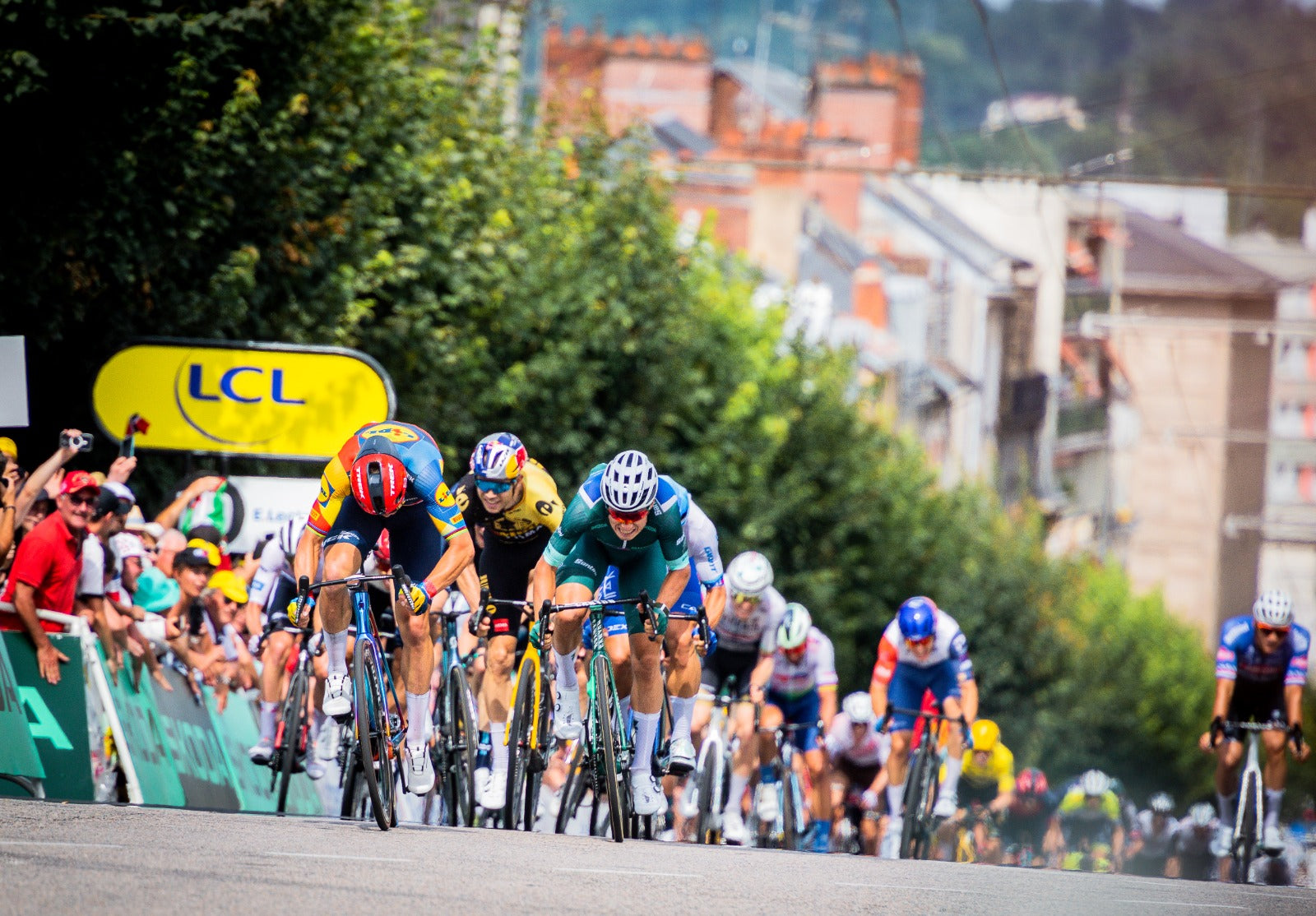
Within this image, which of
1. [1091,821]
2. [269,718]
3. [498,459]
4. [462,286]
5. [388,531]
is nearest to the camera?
[388,531]

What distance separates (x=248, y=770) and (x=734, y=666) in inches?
145

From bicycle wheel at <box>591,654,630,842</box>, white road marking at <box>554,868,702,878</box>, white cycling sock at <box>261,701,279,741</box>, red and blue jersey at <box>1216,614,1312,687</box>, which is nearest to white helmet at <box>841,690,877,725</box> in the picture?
red and blue jersey at <box>1216,614,1312,687</box>

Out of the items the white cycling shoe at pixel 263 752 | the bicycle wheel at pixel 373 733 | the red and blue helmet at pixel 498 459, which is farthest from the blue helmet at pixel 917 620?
the bicycle wheel at pixel 373 733

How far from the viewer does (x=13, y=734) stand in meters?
11.4

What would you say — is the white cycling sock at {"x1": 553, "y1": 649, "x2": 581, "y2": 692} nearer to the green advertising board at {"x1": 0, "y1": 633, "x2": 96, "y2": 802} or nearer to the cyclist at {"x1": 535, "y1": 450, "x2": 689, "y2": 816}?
the cyclist at {"x1": 535, "y1": 450, "x2": 689, "y2": 816}

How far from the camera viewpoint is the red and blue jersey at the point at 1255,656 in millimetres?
16109

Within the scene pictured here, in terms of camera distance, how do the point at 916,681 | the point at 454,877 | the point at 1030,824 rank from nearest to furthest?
the point at 454,877 → the point at 916,681 → the point at 1030,824

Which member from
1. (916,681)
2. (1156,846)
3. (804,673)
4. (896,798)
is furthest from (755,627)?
(1156,846)

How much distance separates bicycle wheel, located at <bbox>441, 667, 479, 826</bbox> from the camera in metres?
11.9

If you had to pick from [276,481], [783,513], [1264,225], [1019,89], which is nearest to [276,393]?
[276,481]

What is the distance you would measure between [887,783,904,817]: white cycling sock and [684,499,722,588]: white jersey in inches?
158

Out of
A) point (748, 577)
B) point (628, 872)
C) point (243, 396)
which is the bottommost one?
point (628, 872)

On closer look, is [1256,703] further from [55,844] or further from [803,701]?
[55,844]

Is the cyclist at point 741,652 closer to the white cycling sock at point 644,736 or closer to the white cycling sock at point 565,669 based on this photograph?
the white cycling sock at point 644,736
